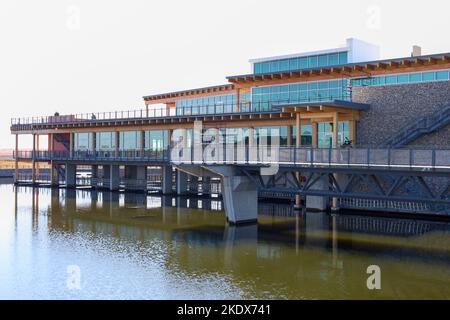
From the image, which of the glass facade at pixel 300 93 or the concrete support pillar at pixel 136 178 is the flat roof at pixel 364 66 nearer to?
the glass facade at pixel 300 93

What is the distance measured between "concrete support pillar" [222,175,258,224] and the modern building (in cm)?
778

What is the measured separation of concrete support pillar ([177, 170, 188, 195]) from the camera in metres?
55.3

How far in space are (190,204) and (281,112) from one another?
11430 millimetres

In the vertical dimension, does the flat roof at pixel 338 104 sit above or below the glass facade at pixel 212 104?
below

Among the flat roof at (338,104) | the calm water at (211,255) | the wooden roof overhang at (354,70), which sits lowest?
the calm water at (211,255)

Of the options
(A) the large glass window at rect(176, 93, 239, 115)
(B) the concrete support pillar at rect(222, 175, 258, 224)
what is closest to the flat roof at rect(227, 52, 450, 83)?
(A) the large glass window at rect(176, 93, 239, 115)

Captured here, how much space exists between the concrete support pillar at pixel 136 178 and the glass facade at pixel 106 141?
3.76 meters

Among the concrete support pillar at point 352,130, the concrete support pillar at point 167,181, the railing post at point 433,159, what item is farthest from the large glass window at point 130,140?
the railing post at point 433,159

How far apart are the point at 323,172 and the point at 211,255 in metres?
8.28

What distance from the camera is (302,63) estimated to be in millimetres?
51344

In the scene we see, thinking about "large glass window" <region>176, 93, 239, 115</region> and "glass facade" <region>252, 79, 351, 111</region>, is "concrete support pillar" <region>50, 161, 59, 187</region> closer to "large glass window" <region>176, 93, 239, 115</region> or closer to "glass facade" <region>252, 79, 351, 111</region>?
"large glass window" <region>176, 93, 239, 115</region>

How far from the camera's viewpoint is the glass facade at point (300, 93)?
45594 millimetres

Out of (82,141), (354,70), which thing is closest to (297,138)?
(354,70)
